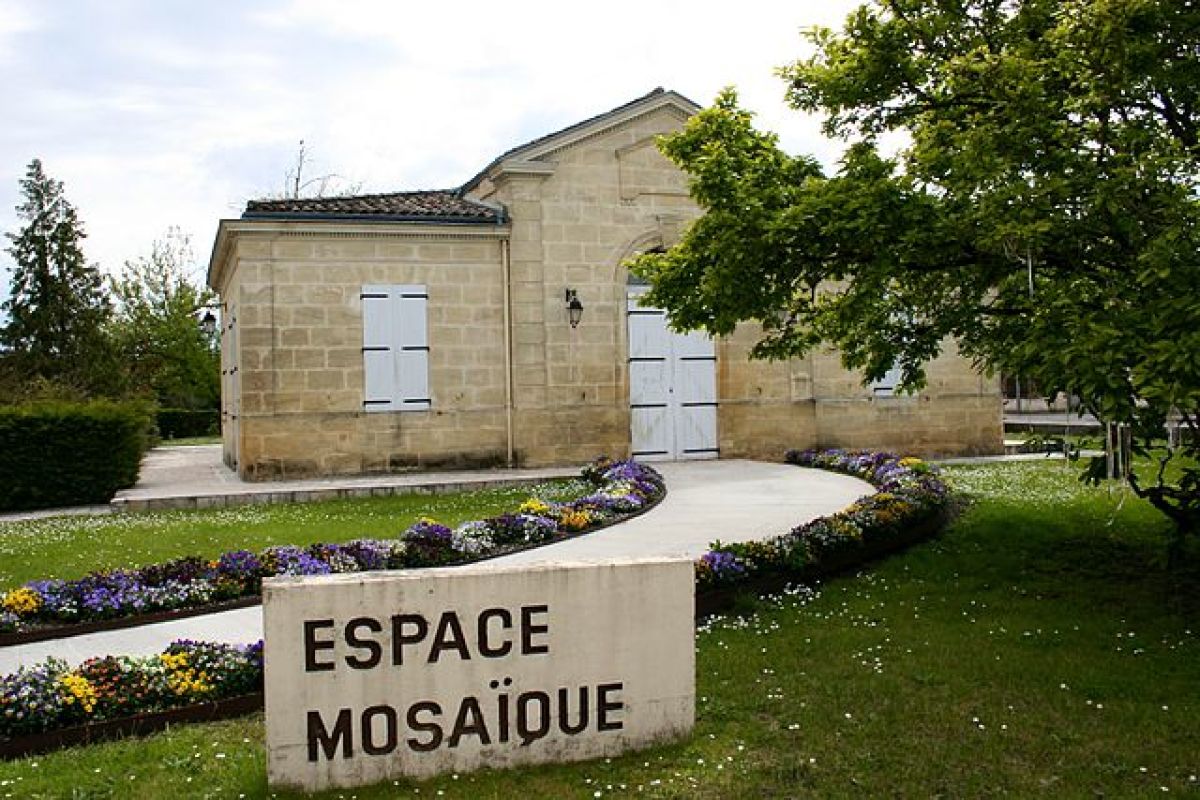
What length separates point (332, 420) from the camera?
15.7 meters

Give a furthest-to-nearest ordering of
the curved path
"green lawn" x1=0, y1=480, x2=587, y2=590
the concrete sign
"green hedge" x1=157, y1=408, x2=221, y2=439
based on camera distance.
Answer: "green hedge" x1=157, y1=408, x2=221, y2=439 → "green lawn" x1=0, y1=480, x2=587, y2=590 → the curved path → the concrete sign

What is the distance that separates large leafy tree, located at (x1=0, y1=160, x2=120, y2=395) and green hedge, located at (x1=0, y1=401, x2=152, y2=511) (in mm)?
25350

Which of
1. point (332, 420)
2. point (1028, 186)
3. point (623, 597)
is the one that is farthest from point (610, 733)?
point (332, 420)

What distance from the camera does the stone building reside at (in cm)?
1543

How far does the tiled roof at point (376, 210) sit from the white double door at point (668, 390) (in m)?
3.15

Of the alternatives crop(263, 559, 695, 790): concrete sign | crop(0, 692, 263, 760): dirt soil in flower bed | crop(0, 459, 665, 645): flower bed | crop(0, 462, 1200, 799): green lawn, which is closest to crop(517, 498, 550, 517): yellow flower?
crop(0, 459, 665, 645): flower bed

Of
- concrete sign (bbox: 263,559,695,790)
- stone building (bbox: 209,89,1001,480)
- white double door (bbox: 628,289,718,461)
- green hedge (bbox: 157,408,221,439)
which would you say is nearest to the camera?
concrete sign (bbox: 263,559,695,790)

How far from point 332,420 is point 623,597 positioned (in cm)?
1180

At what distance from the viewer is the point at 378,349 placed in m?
15.9

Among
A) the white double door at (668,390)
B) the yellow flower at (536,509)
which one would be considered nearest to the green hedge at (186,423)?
the white double door at (668,390)

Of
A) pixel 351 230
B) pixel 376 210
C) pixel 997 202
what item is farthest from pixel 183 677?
pixel 376 210

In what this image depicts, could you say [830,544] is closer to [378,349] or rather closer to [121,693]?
[121,693]

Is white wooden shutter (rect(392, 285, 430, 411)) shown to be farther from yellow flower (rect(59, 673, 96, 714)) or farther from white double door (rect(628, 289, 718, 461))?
yellow flower (rect(59, 673, 96, 714))

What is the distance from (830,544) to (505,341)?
9042 millimetres
